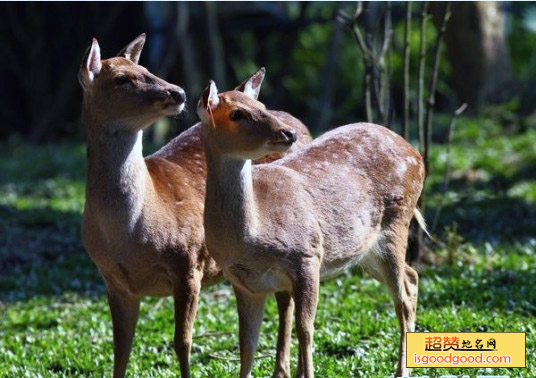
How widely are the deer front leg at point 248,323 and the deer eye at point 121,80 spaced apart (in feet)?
3.67

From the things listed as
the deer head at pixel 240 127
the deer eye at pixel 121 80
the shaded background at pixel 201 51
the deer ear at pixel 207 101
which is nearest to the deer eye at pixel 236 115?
the deer head at pixel 240 127

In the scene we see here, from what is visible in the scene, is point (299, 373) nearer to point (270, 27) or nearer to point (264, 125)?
point (264, 125)

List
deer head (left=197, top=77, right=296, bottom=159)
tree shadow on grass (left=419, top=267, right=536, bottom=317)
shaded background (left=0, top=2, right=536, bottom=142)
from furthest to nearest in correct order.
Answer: shaded background (left=0, top=2, right=536, bottom=142)
tree shadow on grass (left=419, top=267, right=536, bottom=317)
deer head (left=197, top=77, right=296, bottom=159)

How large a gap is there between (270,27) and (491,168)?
5955mm

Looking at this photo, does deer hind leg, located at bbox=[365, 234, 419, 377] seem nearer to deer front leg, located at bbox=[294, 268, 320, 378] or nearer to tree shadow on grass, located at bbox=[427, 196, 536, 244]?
deer front leg, located at bbox=[294, 268, 320, 378]

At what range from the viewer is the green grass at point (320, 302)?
619 cm

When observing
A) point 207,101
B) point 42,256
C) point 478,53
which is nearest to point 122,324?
point 207,101

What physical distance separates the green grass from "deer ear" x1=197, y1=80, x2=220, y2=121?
1.59 meters

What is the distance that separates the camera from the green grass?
619 cm

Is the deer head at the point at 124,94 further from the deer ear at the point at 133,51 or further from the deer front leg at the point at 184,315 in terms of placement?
the deer front leg at the point at 184,315

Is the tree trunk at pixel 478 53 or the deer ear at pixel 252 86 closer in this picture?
the deer ear at pixel 252 86

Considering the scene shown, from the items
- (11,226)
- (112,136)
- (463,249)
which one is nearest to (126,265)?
(112,136)

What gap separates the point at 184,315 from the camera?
530cm

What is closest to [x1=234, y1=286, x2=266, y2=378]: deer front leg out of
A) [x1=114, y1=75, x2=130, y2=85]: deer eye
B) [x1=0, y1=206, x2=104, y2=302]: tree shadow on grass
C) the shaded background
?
[x1=114, y1=75, x2=130, y2=85]: deer eye
